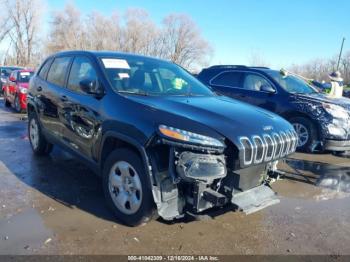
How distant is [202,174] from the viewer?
3.27 meters

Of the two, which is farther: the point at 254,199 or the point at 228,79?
the point at 228,79

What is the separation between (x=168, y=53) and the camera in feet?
206

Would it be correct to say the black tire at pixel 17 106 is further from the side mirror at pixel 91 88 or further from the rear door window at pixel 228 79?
the side mirror at pixel 91 88

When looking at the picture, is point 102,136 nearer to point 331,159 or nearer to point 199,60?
point 331,159

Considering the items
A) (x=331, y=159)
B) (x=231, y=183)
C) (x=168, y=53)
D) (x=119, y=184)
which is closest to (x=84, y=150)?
(x=119, y=184)

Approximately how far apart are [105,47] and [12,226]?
52.4 m

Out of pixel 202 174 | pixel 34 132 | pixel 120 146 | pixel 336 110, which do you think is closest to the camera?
pixel 202 174

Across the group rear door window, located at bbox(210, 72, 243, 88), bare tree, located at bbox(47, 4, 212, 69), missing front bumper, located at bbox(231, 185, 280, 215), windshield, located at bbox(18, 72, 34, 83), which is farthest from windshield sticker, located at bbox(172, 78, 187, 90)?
bare tree, located at bbox(47, 4, 212, 69)

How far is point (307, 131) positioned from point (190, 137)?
5156 mm

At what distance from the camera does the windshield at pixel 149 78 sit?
14.1 feet

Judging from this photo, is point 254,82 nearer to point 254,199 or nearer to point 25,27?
point 254,199

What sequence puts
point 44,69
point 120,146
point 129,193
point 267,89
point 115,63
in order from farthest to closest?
point 267,89, point 44,69, point 115,63, point 120,146, point 129,193

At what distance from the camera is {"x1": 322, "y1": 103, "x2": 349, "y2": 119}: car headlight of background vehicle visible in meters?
7.43

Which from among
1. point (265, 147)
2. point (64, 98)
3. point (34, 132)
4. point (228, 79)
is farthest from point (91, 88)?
point (228, 79)
